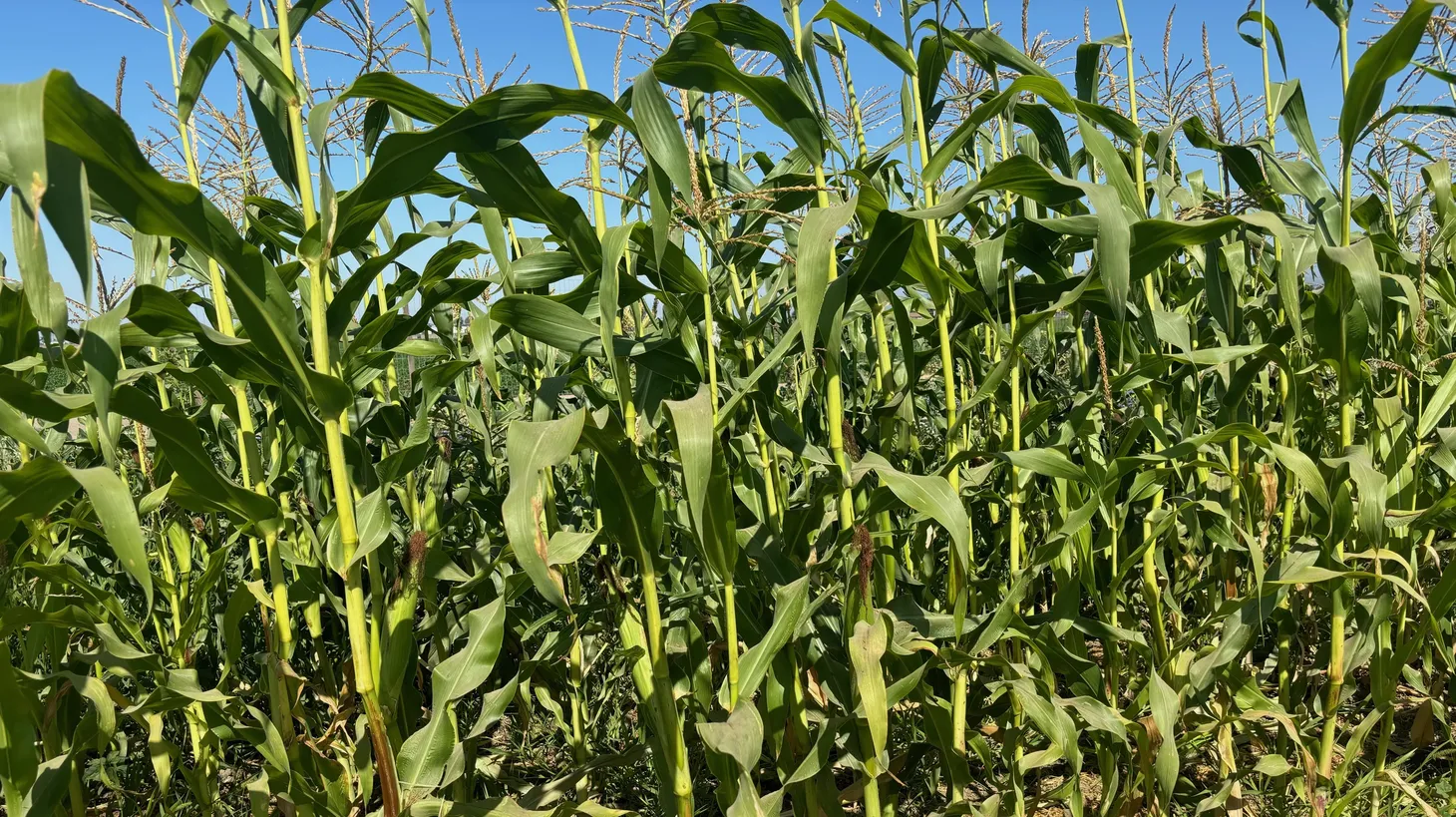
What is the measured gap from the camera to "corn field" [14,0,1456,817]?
137 centimetres

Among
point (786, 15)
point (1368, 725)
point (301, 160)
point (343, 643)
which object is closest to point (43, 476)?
point (301, 160)

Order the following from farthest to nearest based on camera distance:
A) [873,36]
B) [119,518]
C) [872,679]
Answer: [873,36], [872,679], [119,518]

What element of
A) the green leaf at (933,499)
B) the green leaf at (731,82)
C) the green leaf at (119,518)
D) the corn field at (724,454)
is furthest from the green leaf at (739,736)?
the green leaf at (731,82)

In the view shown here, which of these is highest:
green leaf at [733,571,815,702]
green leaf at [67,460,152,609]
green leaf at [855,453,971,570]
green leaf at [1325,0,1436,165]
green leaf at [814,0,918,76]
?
green leaf at [814,0,918,76]

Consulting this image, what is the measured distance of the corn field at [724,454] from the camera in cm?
137

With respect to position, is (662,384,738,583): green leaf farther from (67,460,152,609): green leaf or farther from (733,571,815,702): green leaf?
(67,460,152,609): green leaf

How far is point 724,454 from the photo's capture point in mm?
1793

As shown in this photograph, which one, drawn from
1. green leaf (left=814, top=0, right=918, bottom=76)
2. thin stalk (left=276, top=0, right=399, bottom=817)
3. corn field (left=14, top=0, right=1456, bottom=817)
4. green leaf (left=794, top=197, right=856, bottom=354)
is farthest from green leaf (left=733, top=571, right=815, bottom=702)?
green leaf (left=814, top=0, right=918, bottom=76)

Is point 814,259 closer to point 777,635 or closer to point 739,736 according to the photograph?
point 777,635

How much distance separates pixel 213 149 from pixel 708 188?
1507mm

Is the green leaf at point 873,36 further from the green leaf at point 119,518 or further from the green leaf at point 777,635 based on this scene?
the green leaf at point 119,518

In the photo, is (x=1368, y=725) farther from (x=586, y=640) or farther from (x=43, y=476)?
(x=43, y=476)

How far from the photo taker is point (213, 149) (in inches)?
99.8

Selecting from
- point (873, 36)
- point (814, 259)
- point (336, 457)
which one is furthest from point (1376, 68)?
point (336, 457)
